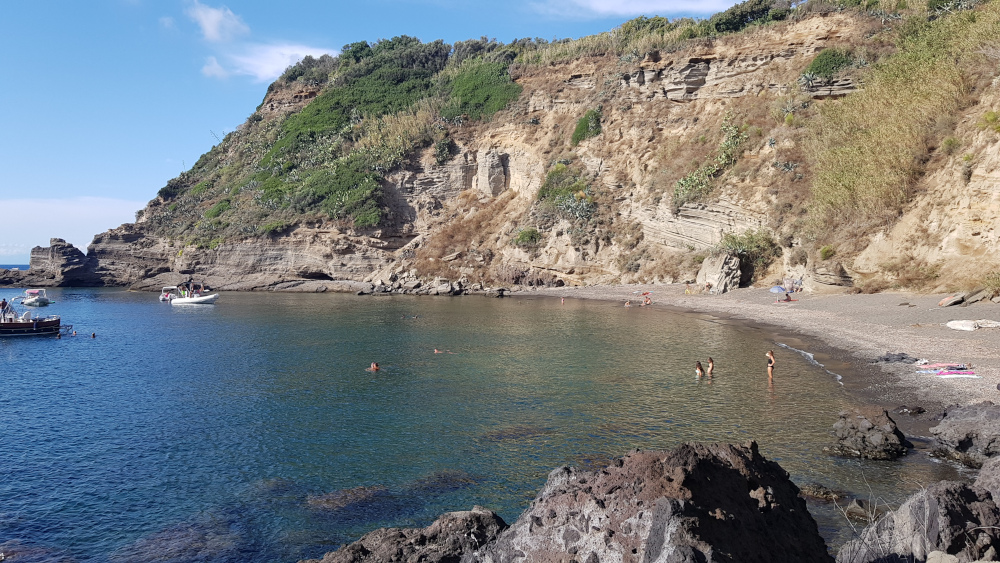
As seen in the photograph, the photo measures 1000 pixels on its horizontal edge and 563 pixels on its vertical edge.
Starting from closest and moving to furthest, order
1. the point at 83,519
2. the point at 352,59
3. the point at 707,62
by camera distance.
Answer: the point at 83,519
the point at 707,62
the point at 352,59

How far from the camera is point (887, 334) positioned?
74.3 feet

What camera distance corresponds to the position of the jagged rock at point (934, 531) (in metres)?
5.59

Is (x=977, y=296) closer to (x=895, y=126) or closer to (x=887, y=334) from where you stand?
(x=887, y=334)

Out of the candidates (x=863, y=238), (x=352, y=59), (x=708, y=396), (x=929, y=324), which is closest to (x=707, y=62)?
(x=863, y=238)

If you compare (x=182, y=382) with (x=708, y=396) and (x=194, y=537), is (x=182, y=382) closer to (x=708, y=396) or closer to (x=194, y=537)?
(x=194, y=537)

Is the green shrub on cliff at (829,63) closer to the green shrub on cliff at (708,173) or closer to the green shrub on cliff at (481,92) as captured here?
the green shrub on cliff at (708,173)

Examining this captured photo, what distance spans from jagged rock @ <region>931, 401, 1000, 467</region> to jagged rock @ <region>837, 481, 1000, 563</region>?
604cm

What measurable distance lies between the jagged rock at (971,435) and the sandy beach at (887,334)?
2.61m


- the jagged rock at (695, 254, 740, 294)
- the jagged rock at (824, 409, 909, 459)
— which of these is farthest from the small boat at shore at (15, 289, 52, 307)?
the jagged rock at (824, 409, 909, 459)

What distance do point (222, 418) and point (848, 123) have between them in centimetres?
3936

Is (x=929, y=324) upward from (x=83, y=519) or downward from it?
upward

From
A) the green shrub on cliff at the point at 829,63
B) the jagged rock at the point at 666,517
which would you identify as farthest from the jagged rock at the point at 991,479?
the green shrub on cliff at the point at 829,63

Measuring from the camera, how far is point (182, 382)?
2105 centimetres

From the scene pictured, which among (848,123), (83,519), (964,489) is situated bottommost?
(83,519)
